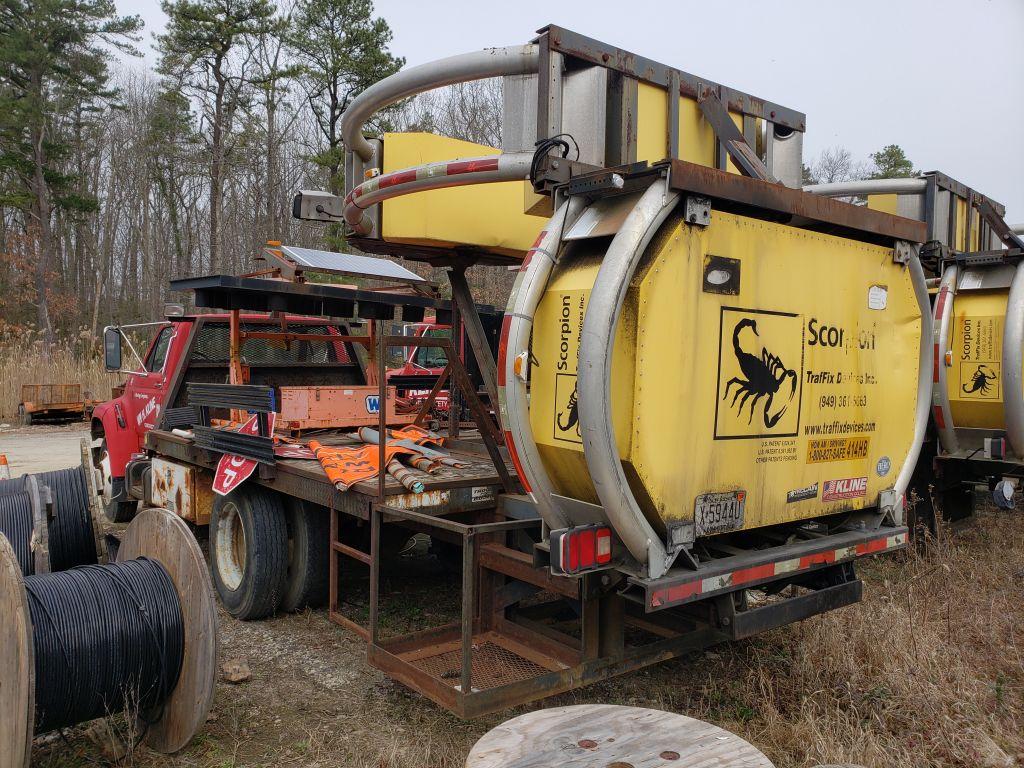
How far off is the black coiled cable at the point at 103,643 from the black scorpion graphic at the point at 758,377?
2827 mm

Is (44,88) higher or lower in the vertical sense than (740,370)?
A: higher

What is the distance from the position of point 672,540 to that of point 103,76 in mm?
33553

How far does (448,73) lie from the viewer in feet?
13.3

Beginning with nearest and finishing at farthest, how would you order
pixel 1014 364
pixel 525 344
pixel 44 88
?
pixel 525 344 → pixel 1014 364 → pixel 44 88

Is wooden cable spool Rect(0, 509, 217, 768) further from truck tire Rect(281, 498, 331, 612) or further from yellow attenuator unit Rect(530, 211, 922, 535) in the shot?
yellow attenuator unit Rect(530, 211, 922, 535)

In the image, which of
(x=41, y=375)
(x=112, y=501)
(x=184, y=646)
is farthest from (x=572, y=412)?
(x=41, y=375)

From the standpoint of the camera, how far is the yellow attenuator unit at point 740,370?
315 cm

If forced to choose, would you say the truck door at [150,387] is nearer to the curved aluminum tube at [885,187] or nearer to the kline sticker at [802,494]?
the kline sticker at [802,494]

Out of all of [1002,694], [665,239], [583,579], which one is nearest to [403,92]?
[665,239]

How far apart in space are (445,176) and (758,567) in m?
2.39

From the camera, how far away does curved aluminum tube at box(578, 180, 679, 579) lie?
3004 millimetres

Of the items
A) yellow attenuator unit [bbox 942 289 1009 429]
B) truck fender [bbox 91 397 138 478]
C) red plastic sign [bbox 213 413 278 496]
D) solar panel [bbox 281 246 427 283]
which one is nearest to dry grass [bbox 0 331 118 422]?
truck fender [bbox 91 397 138 478]

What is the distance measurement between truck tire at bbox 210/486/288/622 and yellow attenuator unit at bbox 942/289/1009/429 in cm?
552

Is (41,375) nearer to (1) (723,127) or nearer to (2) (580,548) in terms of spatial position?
(1) (723,127)
